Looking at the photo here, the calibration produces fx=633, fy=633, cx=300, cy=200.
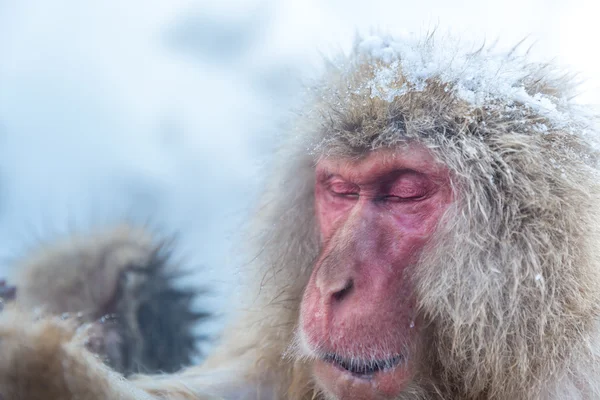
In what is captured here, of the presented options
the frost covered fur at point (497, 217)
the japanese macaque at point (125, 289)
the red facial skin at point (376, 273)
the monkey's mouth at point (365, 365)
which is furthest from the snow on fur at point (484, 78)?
the japanese macaque at point (125, 289)

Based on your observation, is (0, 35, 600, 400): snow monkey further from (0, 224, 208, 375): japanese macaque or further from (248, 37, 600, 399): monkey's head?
(0, 224, 208, 375): japanese macaque

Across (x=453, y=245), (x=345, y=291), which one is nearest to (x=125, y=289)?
(x=345, y=291)

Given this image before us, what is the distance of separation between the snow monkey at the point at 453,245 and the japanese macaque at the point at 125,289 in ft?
5.52

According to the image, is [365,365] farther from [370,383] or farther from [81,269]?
[81,269]

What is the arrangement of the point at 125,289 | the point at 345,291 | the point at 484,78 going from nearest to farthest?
the point at 345,291 < the point at 484,78 < the point at 125,289

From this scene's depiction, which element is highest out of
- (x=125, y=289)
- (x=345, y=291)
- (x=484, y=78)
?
(x=484, y=78)

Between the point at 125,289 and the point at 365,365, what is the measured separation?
2.11 m

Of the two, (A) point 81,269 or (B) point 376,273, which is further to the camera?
(A) point 81,269

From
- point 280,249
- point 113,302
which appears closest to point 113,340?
point 113,302

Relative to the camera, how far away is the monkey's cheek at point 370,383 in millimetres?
1774

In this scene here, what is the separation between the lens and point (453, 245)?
1814mm

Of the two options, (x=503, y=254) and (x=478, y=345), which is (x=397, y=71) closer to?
(x=503, y=254)

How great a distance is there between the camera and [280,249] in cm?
232

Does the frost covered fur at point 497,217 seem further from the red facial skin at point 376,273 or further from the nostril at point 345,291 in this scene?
the nostril at point 345,291
